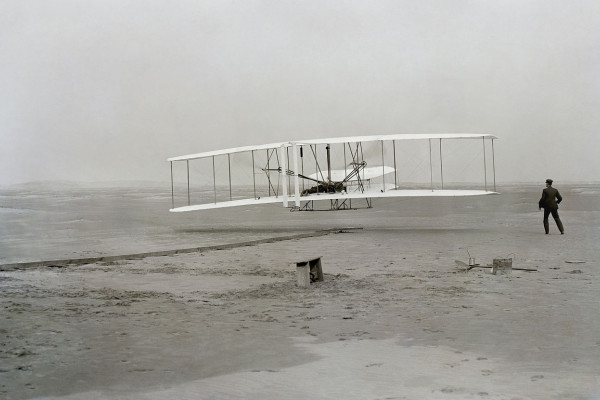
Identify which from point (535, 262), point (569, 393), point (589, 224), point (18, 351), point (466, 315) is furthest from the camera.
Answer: point (589, 224)

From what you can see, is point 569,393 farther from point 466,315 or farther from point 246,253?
point 246,253

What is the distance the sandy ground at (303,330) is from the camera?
575 centimetres

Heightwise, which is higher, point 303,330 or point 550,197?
point 550,197

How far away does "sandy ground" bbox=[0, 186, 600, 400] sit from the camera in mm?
5754

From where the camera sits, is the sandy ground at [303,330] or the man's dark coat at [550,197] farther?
the man's dark coat at [550,197]

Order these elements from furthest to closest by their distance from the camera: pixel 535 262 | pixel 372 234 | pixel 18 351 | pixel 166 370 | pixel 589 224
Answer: pixel 589 224 < pixel 372 234 < pixel 535 262 < pixel 18 351 < pixel 166 370

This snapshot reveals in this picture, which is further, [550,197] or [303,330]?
[550,197]

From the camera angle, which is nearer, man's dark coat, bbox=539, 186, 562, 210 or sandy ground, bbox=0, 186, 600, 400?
sandy ground, bbox=0, 186, 600, 400

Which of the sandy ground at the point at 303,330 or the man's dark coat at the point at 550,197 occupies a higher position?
the man's dark coat at the point at 550,197

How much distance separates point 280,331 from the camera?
771 centimetres

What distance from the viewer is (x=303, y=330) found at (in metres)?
7.75

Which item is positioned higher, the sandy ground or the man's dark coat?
the man's dark coat

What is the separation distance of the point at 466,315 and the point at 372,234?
1202 cm

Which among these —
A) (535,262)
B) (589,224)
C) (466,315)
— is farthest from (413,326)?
(589,224)
